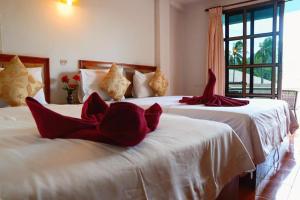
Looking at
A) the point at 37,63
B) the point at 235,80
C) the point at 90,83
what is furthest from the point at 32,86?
the point at 235,80

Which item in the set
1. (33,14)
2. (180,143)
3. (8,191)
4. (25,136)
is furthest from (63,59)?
(8,191)

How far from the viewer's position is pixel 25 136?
94 cm

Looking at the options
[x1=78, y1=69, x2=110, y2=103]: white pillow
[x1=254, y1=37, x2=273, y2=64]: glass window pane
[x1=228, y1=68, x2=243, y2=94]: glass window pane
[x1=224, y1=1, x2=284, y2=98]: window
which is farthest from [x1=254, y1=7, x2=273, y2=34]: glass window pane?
[x1=78, y1=69, x2=110, y2=103]: white pillow

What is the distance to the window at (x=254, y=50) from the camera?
415 cm

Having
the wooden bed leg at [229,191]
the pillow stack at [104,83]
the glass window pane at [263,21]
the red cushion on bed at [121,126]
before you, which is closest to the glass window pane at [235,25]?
the glass window pane at [263,21]

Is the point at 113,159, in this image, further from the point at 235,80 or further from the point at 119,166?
the point at 235,80

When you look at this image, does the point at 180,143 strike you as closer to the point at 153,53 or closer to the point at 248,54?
the point at 153,53

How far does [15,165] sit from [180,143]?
586 mm

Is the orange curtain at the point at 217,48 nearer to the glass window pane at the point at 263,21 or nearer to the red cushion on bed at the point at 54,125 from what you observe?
the glass window pane at the point at 263,21

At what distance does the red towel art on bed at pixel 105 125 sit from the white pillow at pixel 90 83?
1870 mm

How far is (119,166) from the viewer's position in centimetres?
69

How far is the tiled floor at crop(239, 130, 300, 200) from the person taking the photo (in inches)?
73.6

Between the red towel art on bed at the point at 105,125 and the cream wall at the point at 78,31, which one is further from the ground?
the cream wall at the point at 78,31

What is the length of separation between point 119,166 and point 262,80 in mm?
4386
